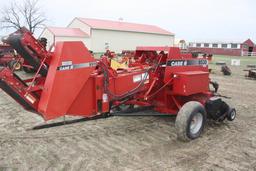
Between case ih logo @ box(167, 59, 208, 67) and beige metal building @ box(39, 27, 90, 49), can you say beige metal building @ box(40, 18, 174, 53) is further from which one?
case ih logo @ box(167, 59, 208, 67)

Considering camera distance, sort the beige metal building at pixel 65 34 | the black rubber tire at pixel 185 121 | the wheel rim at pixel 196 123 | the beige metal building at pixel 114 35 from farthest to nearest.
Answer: the beige metal building at pixel 114 35 < the beige metal building at pixel 65 34 < the wheel rim at pixel 196 123 < the black rubber tire at pixel 185 121

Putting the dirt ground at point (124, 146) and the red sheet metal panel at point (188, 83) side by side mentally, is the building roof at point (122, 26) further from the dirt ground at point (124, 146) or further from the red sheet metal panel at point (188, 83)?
the red sheet metal panel at point (188, 83)

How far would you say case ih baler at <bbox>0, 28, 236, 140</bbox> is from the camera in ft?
13.7

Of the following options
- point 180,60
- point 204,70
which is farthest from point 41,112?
point 204,70

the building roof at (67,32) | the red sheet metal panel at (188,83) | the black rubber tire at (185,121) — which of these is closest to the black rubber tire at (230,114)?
the red sheet metal panel at (188,83)

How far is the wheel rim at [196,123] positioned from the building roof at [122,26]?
4246 cm

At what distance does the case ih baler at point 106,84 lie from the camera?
164 inches

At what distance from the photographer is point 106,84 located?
4.82 m

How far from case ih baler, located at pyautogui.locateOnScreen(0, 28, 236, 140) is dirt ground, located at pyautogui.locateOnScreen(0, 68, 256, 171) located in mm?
389

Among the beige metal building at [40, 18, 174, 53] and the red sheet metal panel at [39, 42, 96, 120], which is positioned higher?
the beige metal building at [40, 18, 174, 53]

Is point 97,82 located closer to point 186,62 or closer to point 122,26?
point 186,62

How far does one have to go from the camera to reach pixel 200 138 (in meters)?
5.74

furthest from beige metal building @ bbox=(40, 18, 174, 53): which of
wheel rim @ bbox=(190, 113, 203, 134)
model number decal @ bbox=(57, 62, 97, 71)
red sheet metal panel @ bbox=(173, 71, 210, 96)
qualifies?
model number decal @ bbox=(57, 62, 97, 71)

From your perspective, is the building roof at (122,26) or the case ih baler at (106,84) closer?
the case ih baler at (106,84)
